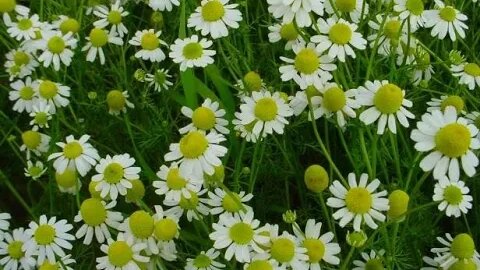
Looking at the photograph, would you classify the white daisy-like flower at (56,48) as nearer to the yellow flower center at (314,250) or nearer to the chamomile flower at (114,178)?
the chamomile flower at (114,178)

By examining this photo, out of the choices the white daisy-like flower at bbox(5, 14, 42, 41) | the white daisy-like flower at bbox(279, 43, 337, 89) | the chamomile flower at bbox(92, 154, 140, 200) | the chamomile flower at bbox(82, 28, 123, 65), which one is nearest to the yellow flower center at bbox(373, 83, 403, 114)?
the white daisy-like flower at bbox(279, 43, 337, 89)

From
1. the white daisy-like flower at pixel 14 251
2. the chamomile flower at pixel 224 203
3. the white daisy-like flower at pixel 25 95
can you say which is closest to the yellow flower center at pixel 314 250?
the chamomile flower at pixel 224 203

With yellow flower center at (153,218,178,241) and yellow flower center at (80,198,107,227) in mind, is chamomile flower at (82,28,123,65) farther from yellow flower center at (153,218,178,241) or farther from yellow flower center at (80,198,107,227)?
yellow flower center at (153,218,178,241)

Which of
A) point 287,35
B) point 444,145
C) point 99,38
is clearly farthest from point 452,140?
point 99,38

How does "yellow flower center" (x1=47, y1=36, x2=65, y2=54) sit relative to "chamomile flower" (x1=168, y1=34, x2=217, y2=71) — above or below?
below

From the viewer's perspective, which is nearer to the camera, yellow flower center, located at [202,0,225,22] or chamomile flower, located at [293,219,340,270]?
chamomile flower, located at [293,219,340,270]

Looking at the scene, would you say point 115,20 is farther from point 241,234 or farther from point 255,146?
point 241,234

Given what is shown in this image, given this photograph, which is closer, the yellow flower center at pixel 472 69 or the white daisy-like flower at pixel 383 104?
the white daisy-like flower at pixel 383 104
